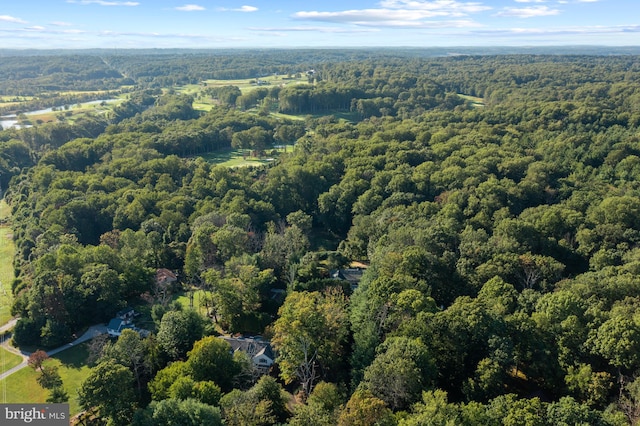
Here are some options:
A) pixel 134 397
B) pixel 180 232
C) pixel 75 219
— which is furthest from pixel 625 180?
pixel 75 219

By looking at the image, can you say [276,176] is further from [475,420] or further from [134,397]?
[475,420]

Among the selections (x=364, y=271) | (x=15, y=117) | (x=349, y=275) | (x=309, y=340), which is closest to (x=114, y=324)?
(x=309, y=340)

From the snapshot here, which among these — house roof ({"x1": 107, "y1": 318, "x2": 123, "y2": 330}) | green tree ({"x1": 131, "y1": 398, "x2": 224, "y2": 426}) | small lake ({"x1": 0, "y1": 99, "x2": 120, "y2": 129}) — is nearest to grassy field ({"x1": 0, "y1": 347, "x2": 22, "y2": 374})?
house roof ({"x1": 107, "y1": 318, "x2": 123, "y2": 330})

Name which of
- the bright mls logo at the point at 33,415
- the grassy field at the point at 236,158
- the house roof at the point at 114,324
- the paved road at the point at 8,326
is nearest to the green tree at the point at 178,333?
the house roof at the point at 114,324

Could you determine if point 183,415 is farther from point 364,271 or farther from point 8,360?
point 364,271

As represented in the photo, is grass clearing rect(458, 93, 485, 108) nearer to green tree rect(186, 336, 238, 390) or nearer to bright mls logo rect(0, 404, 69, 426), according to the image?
green tree rect(186, 336, 238, 390)
